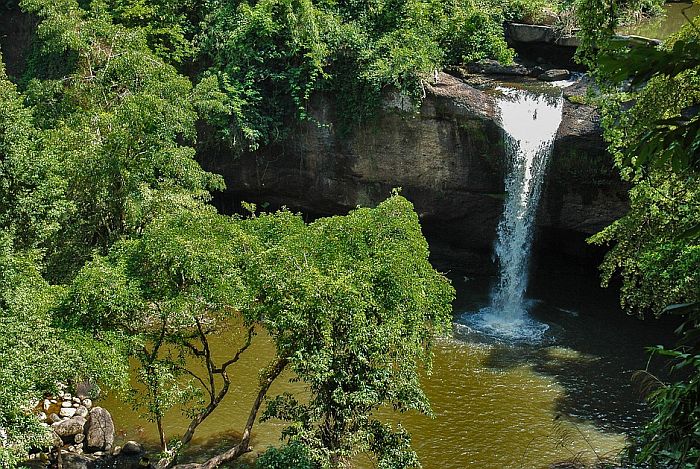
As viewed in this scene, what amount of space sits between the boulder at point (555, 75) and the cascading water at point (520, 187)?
1.41 metres

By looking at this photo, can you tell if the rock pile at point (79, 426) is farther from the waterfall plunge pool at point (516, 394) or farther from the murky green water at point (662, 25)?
the murky green water at point (662, 25)

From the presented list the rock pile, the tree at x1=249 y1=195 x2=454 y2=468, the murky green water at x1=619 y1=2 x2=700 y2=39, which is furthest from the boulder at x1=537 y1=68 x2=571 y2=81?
the rock pile

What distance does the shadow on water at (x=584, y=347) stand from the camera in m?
13.6

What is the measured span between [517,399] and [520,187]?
5.79 meters

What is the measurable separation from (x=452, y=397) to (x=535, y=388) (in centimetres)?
160

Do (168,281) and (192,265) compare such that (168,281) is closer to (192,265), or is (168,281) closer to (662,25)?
(192,265)

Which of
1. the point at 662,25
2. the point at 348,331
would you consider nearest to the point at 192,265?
the point at 348,331

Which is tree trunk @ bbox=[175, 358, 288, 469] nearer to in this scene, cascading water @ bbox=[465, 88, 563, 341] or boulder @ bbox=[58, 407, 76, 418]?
A: boulder @ bbox=[58, 407, 76, 418]

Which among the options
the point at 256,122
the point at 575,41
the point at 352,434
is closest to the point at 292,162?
the point at 256,122

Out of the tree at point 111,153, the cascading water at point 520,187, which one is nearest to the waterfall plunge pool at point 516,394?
the cascading water at point 520,187

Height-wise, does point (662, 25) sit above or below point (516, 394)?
above

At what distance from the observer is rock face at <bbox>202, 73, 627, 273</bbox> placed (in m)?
17.4

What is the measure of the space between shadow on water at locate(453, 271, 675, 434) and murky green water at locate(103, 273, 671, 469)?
0.02 m

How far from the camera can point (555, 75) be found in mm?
18734
